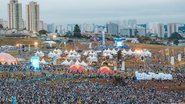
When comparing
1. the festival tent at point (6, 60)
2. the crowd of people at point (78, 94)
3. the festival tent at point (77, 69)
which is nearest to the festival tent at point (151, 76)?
the crowd of people at point (78, 94)

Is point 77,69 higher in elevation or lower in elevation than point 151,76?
higher

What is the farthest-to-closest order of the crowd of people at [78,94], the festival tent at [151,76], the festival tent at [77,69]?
the festival tent at [77,69], the festival tent at [151,76], the crowd of people at [78,94]

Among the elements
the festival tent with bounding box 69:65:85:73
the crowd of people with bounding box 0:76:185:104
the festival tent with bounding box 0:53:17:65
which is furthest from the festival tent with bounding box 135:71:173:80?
the festival tent with bounding box 0:53:17:65

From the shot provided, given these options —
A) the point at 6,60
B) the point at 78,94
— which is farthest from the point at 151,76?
the point at 6,60

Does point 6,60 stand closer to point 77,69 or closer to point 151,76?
point 77,69

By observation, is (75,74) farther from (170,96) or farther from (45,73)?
(170,96)

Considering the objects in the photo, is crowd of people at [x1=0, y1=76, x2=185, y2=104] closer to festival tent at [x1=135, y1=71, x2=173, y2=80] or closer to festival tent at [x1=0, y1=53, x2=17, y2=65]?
festival tent at [x1=135, y1=71, x2=173, y2=80]

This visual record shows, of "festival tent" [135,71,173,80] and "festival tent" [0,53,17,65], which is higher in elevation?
"festival tent" [0,53,17,65]

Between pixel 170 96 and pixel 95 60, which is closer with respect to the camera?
pixel 170 96

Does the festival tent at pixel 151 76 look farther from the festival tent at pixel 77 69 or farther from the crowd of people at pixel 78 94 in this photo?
the festival tent at pixel 77 69

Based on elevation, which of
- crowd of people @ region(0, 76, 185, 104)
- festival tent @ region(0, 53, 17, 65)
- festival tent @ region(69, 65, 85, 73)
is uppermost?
festival tent @ region(0, 53, 17, 65)

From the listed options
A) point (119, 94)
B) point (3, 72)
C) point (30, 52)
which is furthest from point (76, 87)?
point (30, 52)
